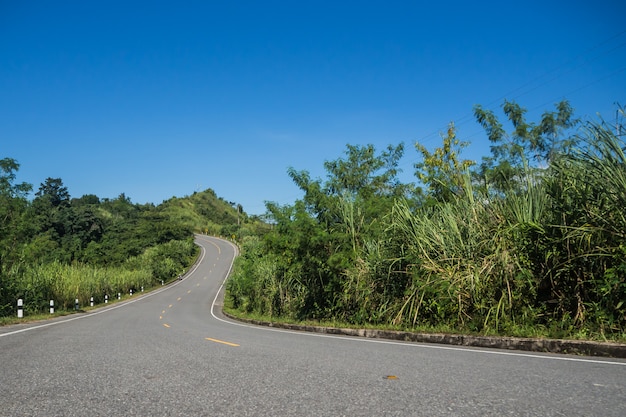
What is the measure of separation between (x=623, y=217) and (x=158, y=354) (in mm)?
8007

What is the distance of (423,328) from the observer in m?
9.80

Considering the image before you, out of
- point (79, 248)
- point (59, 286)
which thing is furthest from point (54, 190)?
point (59, 286)

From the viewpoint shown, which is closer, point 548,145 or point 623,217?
point 623,217

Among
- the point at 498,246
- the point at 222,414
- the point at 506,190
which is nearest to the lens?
the point at 222,414

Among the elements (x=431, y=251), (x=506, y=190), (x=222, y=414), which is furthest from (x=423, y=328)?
(x=222, y=414)

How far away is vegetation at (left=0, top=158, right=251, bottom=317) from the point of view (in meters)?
22.2

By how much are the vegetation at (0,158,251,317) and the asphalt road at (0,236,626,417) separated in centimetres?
1386

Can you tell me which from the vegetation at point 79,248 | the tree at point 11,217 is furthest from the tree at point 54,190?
the tree at point 11,217

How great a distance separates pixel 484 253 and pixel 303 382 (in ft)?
22.2

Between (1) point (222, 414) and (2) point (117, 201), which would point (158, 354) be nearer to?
(1) point (222, 414)

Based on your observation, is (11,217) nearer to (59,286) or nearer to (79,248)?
(59,286)

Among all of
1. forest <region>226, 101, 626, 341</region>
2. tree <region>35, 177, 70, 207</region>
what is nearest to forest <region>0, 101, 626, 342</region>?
forest <region>226, 101, 626, 341</region>

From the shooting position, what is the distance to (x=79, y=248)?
2958 inches

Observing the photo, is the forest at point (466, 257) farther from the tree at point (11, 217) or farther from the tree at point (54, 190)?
the tree at point (54, 190)
